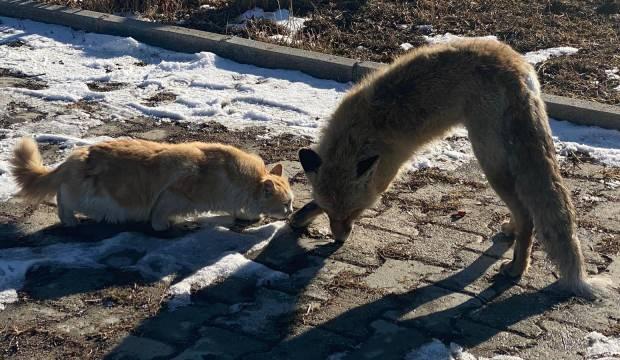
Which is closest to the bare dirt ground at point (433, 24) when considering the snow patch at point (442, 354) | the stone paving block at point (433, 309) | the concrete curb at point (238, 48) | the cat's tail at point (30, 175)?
the concrete curb at point (238, 48)

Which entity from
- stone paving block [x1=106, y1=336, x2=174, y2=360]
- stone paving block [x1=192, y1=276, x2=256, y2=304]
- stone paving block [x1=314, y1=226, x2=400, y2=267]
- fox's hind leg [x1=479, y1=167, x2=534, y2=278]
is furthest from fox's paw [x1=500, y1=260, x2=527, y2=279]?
stone paving block [x1=106, y1=336, x2=174, y2=360]

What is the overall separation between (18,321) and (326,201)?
214 cm

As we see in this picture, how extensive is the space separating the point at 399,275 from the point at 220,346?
56.0 inches

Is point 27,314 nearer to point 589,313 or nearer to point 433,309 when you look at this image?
point 433,309

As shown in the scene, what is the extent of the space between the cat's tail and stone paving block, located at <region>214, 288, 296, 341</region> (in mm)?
1798

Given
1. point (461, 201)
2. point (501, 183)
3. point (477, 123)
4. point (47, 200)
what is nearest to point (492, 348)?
point (501, 183)

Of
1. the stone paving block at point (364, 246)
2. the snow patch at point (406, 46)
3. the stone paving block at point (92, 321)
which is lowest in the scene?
the stone paving block at point (92, 321)

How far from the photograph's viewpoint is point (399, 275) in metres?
5.72

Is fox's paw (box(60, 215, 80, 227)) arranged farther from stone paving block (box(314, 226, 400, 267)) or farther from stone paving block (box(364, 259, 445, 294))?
stone paving block (box(364, 259, 445, 294))

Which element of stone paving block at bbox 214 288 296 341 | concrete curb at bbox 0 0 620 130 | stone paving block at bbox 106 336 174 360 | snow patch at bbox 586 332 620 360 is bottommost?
stone paving block at bbox 106 336 174 360

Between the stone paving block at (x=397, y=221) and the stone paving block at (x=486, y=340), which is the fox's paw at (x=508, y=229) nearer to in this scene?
the stone paving block at (x=397, y=221)

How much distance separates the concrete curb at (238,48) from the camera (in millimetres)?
8312

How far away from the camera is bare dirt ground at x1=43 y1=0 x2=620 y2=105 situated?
9508 mm

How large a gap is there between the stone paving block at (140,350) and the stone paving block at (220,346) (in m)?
0.10
